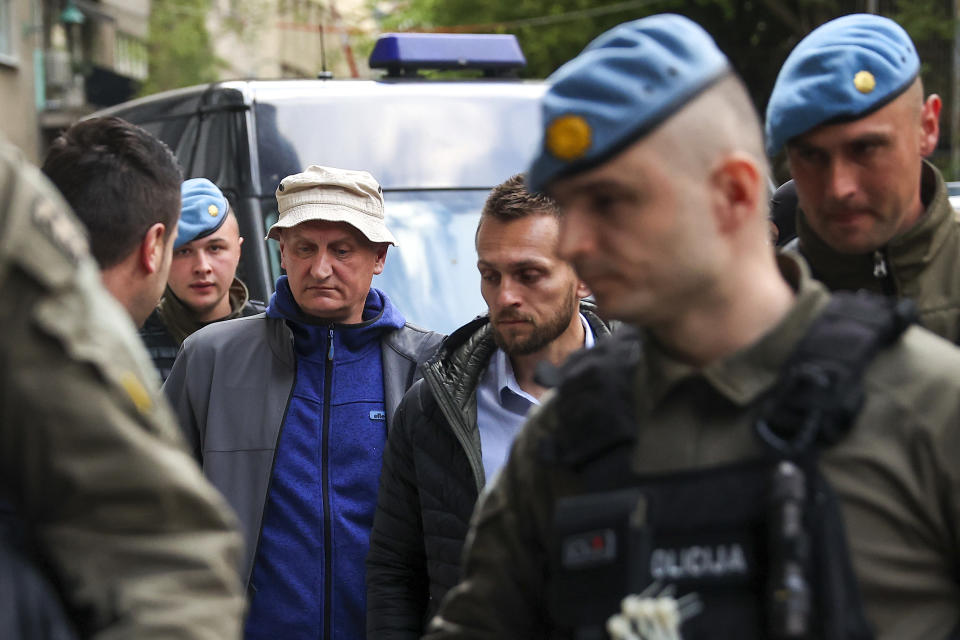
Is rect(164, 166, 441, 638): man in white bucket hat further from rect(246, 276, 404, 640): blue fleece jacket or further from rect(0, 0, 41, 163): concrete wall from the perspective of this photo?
rect(0, 0, 41, 163): concrete wall

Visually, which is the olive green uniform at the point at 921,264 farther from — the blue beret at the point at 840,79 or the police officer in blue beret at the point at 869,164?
the blue beret at the point at 840,79

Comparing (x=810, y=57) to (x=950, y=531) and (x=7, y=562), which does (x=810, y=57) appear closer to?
(x=950, y=531)

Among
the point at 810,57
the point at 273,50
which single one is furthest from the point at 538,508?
the point at 273,50

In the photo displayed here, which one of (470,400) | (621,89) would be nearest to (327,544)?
(470,400)

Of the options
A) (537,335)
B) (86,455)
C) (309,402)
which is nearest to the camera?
(86,455)

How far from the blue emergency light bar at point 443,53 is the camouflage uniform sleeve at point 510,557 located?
18.6ft

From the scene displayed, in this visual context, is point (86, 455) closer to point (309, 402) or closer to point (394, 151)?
point (309, 402)

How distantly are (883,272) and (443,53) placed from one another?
17.2ft

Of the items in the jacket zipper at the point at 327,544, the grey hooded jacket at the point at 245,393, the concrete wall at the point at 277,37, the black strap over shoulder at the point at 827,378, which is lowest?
the jacket zipper at the point at 327,544

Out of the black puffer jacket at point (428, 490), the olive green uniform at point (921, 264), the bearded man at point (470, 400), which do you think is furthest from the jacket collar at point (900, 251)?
the black puffer jacket at point (428, 490)

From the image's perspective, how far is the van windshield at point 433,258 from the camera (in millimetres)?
6309

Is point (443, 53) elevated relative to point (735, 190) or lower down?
elevated

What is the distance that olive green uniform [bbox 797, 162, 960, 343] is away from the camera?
287cm

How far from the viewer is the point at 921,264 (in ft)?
9.57
